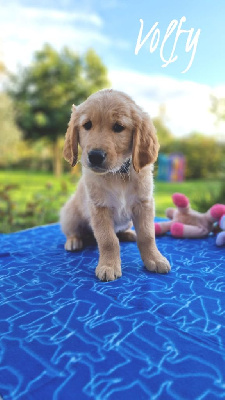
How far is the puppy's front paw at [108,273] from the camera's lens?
2.09 meters

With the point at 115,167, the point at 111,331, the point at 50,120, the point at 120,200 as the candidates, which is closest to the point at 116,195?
the point at 120,200

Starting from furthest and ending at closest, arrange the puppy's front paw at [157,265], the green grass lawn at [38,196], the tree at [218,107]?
the tree at [218,107] → the green grass lawn at [38,196] → the puppy's front paw at [157,265]

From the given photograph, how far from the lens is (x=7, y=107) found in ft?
28.9

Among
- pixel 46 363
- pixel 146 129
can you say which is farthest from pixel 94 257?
pixel 46 363

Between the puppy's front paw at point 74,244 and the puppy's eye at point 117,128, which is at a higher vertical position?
the puppy's eye at point 117,128

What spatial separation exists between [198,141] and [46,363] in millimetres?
9955

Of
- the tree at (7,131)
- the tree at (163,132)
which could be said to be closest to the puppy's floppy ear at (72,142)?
the tree at (7,131)

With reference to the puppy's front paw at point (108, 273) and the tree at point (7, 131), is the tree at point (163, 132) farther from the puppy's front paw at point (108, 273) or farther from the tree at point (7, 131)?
the puppy's front paw at point (108, 273)

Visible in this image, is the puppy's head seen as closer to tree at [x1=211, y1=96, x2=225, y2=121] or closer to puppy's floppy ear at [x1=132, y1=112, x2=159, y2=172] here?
puppy's floppy ear at [x1=132, y1=112, x2=159, y2=172]

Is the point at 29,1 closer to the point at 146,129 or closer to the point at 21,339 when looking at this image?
the point at 146,129

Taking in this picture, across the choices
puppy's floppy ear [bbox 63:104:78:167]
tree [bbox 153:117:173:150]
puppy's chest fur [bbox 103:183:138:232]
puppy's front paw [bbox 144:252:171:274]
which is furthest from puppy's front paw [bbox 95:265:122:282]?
tree [bbox 153:117:173:150]

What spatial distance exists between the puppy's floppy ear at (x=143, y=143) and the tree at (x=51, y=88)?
25.5ft

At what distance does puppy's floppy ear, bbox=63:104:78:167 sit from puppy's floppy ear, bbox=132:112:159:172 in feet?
1.37

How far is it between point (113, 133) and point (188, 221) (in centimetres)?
149
